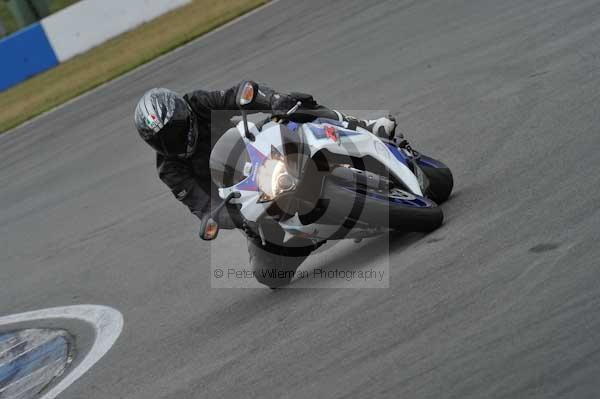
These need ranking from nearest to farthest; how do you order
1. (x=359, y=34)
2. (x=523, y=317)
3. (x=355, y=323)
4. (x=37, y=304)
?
(x=523, y=317), (x=355, y=323), (x=37, y=304), (x=359, y=34)

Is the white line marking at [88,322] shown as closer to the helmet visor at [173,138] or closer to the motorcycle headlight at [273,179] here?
the helmet visor at [173,138]

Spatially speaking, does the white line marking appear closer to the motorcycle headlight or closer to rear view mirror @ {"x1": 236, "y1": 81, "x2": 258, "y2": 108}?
the motorcycle headlight

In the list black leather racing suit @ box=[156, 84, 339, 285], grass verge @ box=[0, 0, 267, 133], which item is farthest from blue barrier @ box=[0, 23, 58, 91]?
black leather racing suit @ box=[156, 84, 339, 285]

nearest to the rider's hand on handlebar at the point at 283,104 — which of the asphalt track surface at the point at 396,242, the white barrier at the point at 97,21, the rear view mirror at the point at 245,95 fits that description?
the rear view mirror at the point at 245,95

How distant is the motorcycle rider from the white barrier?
53.5ft

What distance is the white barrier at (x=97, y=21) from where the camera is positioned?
22125 mm

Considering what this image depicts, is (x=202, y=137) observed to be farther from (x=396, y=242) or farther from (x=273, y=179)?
(x=396, y=242)

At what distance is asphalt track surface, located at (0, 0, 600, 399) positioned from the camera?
4426mm

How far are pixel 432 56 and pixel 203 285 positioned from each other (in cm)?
471

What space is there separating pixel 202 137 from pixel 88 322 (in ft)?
6.77

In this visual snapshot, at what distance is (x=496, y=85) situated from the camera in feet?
29.6

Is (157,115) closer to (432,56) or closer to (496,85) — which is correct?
(496,85)

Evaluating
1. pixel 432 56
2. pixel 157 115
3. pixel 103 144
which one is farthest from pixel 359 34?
pixel 157 115

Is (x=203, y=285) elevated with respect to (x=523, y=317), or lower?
lower
